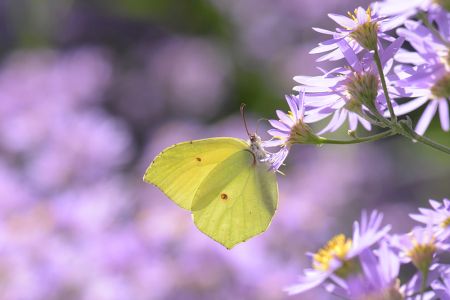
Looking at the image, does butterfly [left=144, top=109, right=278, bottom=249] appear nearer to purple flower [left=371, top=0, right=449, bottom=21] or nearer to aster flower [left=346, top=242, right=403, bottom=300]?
aster flower [left=346, top=242, right=403, bottom=300]

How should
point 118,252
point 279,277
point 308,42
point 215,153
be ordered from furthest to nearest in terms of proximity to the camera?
1. point 308,42
2. point 118,252
3. point 279,277
4. point 215,153

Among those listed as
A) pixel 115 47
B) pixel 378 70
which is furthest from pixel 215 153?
pixel 115 47

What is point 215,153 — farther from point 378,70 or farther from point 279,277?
point 279,277

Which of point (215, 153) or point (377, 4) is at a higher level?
point (377, 4)

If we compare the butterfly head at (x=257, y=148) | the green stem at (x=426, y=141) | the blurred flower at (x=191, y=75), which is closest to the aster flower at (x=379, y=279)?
the green stem at (x=426, y=141)

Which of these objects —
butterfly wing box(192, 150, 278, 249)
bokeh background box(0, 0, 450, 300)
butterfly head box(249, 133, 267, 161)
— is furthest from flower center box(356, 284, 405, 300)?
bokeh background box(0, 0, 450, 300)

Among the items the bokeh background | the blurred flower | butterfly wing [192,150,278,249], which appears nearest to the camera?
butterfly wing [192,150,278,249]

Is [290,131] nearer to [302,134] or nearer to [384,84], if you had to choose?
[302,134]
